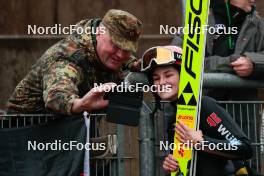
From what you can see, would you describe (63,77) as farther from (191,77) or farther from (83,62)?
(191,77)

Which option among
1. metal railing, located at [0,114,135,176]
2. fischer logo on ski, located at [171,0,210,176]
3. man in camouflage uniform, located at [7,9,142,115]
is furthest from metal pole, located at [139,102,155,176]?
man in camouflage uniform, located at [7,9,142,115]

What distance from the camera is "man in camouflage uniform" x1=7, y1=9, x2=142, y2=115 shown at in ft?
20.2

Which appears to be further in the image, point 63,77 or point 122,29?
point 122,29

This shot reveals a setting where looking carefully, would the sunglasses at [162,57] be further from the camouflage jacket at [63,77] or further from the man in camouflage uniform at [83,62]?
the camouflage jacket at [63,77]

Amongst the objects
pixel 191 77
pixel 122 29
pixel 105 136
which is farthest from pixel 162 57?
pixel 105 136

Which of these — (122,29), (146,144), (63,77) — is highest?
(122,29)

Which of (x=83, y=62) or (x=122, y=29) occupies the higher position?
(x=122, y=29)

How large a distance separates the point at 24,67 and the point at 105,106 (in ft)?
19.0

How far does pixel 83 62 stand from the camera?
6.30 meters

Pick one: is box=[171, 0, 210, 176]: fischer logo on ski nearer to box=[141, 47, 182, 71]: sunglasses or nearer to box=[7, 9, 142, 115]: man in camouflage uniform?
box=[141, 47, 182, 71]: sunglasses

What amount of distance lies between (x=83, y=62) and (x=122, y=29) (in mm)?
359

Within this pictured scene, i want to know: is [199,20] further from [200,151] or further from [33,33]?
[33,33]

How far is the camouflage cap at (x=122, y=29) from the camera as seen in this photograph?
20.7 ft

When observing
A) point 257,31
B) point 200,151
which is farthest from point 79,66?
point 257,31
